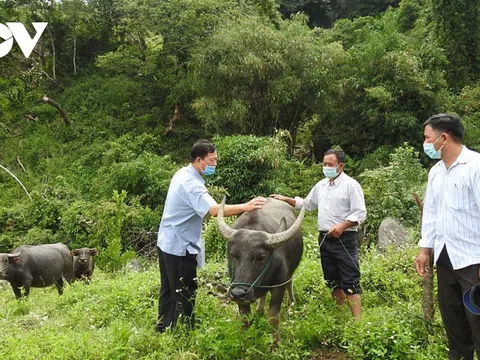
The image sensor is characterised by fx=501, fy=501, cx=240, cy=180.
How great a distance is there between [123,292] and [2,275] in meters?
3.44

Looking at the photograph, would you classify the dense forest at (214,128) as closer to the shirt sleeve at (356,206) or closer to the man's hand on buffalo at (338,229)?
the man's hand on buffalo at (338,229)

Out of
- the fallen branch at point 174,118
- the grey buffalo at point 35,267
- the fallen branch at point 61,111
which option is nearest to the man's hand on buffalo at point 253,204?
the grey buffalo at point 35,267

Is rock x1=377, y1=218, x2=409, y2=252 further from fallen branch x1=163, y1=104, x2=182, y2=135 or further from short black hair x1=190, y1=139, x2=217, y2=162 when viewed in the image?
fallen branch x1=163, y1=104, x2=182, y2=135

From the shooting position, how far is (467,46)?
20.5 metres

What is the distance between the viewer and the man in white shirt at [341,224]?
4832 millimetres

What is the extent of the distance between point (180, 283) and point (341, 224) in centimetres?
162

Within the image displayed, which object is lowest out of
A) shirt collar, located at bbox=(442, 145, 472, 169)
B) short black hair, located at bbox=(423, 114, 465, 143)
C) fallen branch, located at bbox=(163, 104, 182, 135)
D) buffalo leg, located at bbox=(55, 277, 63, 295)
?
buffalo leg, located at bbox=(55, 277, 63, 295)

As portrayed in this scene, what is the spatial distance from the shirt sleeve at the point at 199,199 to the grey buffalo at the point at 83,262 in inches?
233

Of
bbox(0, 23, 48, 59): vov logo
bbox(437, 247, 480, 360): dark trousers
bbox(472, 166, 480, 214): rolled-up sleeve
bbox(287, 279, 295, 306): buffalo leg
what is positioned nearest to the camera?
bbox(472, 166, 480, 214): rolled-up sleeve

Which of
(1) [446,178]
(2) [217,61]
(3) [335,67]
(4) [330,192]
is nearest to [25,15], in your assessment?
(2) [217,61]

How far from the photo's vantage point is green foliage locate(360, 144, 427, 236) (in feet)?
34.7

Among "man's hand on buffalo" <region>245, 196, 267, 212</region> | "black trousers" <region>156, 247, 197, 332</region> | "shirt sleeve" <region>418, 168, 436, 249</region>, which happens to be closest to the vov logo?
"black trousers" <region>156, 247, 197, 332</region>

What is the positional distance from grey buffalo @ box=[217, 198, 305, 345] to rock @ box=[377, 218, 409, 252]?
5.04 m

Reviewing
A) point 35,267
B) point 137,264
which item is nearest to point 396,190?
point 137,264
